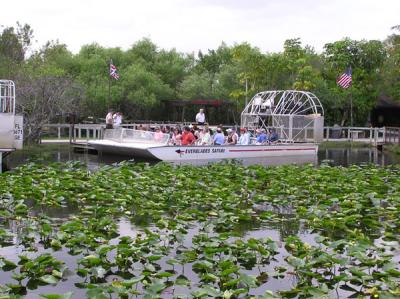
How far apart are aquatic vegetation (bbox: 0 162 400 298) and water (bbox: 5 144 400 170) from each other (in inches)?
211

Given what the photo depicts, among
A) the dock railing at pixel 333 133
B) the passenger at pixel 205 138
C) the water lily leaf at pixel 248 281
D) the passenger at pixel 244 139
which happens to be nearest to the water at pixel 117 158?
the passenger at pixel 244 139

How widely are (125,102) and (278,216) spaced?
102 ft

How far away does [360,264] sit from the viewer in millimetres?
8008

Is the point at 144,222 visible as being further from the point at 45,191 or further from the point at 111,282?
the point at 111,282

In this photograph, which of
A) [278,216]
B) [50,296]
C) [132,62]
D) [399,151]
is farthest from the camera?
[132,62]

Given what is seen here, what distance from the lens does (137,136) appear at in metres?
24.1

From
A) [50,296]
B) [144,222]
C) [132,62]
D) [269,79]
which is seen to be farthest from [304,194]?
[132,62]

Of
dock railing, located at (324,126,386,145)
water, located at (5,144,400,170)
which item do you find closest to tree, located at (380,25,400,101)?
dock railing, located at (324,126,386,145)

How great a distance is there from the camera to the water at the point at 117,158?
2266cm

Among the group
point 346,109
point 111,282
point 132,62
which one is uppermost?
point 132,62

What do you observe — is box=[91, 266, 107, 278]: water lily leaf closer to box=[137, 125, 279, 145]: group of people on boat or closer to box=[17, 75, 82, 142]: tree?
box=[137, 125, 279, 145]: group of people on boat

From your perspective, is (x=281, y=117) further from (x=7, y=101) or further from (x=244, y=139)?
(x=7, y=101)

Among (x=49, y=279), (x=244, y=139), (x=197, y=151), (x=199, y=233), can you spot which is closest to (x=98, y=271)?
(x=49, y=279)

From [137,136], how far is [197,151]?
2.71 m
